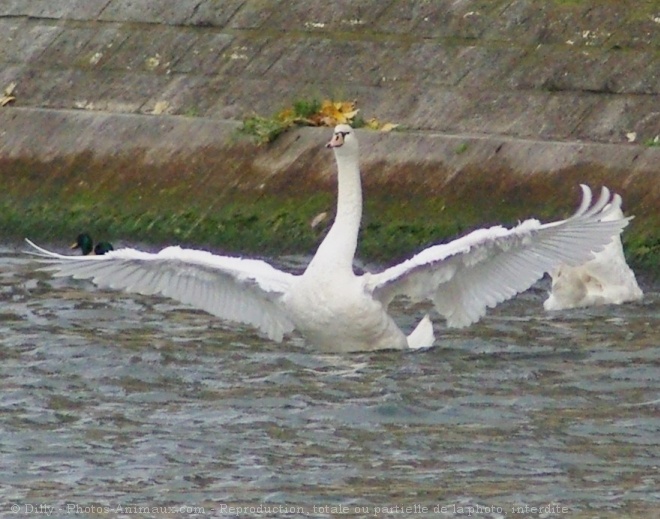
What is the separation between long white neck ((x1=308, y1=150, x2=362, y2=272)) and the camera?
1041cm

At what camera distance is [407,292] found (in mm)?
10438

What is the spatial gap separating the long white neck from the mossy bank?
2.47 m

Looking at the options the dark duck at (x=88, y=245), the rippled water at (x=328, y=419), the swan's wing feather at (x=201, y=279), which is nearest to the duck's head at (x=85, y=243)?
the dark duck at (x=88, y=245)

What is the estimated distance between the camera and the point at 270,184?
14.5 metres

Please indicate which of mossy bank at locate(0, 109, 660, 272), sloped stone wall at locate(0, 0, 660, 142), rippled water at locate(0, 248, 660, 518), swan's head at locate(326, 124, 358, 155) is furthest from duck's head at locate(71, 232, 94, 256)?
swan's head at locate(326, 124, 358, 155)

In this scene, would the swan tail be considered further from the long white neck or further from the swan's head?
the swan's head

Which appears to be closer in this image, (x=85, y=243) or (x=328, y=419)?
(x=328, y=419)

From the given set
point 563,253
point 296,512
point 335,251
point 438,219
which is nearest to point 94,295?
point 438,219

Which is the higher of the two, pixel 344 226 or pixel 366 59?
pixel 366 59

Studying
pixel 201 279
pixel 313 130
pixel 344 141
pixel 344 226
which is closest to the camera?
pixel 344 226

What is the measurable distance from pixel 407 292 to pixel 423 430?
1702 millimetres

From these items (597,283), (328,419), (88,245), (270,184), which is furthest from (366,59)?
(328,419)

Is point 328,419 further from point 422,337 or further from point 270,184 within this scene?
point 270,184

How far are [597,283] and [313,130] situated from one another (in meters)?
3.39
